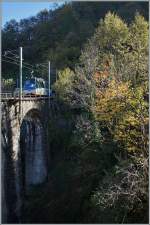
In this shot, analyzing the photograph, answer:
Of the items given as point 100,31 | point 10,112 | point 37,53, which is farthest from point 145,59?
point 37,53

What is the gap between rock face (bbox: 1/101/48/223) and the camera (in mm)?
25125

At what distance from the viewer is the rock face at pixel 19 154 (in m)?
25.1

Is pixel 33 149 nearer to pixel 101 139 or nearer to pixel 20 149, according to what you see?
pixel 20 149

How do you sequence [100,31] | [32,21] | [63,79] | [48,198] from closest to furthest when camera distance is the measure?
1. [48,198]
2. [63,79]
3. [100,31]
4. [32,21]

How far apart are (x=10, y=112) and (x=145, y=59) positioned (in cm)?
921

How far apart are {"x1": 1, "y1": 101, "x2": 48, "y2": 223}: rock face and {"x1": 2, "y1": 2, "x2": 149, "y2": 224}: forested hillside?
1.12 meters

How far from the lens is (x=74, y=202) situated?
975 inches

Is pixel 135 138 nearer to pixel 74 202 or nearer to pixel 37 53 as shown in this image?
pixel 74 202

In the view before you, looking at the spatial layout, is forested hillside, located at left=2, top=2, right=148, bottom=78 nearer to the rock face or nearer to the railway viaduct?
the railway viaduct

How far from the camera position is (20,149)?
1164 inches

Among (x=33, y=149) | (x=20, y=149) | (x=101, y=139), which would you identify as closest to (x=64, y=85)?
(x=33, y=149)

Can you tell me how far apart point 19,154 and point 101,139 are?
595cm

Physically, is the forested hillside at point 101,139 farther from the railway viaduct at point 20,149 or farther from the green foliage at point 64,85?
the railway viaduct at point 20,149

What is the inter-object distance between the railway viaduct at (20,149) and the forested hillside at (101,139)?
104 cm
